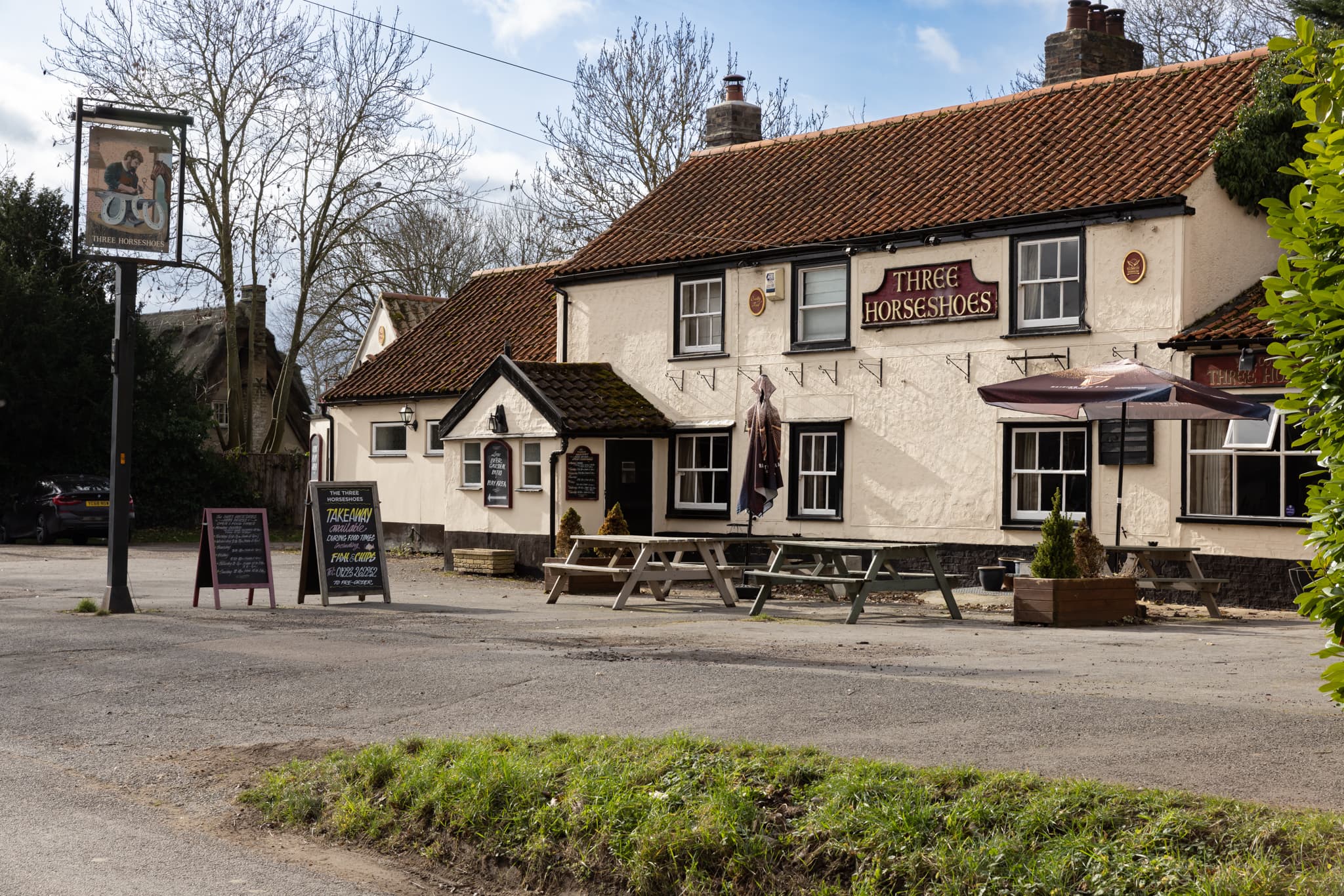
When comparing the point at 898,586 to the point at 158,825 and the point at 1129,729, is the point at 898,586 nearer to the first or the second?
the point at 1129,729

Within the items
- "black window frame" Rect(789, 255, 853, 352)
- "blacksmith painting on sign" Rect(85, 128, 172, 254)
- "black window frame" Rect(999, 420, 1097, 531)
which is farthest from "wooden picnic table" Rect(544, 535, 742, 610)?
"blacksmith painting on sign" Rect(85, 128, 172, 254)

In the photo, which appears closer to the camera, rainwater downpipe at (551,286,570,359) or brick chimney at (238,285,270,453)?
rainwater downpipe at (551,286,570,359)

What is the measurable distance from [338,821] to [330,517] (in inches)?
428

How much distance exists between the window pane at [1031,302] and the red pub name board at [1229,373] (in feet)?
7.91

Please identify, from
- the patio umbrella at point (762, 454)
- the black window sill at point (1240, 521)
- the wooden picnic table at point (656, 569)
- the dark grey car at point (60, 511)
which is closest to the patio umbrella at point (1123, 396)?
the black window sill at point (1240, 521)

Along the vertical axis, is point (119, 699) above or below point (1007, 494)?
below

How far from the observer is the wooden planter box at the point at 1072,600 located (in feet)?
49.1

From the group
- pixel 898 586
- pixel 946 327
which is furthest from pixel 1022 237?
pixel 898 586

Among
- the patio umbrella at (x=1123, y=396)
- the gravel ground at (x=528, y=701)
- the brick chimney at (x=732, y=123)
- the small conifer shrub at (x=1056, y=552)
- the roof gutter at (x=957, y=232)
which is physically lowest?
the gravel ground at (x=528, y=701)

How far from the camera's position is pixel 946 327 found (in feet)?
66.8

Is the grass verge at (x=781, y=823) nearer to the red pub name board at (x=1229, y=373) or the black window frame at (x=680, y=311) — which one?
the red pub name board at (x=1229, y=373)

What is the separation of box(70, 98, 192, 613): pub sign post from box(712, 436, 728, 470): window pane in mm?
10113

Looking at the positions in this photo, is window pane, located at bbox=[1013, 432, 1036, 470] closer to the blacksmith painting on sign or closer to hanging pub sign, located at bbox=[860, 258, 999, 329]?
hanging pub sign, located at bbox=[860, 258, 999, 329]

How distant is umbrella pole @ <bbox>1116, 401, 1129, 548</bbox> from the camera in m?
16.2
